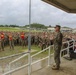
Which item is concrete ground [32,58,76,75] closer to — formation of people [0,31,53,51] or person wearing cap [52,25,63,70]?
person wearing cap [52,25,63,70]

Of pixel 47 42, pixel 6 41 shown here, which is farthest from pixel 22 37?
pixel 47 42

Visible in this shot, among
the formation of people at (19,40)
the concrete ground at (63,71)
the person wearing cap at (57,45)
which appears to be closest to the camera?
the concrete ground at (63,71)

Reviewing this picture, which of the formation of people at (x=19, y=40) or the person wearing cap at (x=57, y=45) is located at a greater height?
the person wearing cap at (x=57, y=45)

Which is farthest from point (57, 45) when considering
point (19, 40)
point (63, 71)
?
point (19, 40)

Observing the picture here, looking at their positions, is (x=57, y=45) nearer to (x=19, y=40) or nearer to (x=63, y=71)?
(x=63, y=71)

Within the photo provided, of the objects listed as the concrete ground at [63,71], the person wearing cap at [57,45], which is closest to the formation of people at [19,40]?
the concrete ground at [63,71]

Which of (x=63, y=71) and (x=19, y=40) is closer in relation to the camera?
(x=63, y=71)

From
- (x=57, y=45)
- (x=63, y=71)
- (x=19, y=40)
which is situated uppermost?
(x=57, y=45)

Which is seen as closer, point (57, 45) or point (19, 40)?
point (57, 45)

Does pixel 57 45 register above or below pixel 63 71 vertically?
above

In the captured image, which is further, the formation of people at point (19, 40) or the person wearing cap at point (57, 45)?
the formation of people at point (19, 40)

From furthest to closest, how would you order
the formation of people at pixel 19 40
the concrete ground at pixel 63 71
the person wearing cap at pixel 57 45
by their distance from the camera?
1. the formation of people at pixel 19 40
2. the person wearing cap at pixel 57 45
3. the concrete ground at pixel 63 71

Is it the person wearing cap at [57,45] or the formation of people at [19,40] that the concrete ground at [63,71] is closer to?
the person wearing cap at [57,45]

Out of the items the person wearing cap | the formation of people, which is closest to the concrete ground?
the person wearing cap
